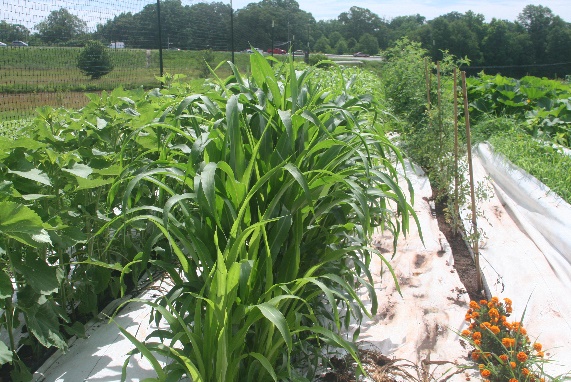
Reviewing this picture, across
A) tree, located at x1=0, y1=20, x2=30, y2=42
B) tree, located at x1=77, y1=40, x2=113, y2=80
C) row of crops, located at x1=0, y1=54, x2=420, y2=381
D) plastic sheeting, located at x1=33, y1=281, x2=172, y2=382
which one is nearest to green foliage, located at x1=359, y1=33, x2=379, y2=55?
tree, located at x1=77, y1=40, x2=113, y2=80

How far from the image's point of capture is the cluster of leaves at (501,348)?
1.71 metres

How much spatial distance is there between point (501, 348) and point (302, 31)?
60.2 feet

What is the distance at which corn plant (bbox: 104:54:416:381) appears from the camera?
1.34 m

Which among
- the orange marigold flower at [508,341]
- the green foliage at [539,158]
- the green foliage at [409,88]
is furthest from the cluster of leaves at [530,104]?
the orange marigold flower at [508,341]

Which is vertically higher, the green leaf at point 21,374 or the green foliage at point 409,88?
the green foliage at point 409,88

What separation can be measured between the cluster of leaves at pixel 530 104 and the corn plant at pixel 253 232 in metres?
4.55

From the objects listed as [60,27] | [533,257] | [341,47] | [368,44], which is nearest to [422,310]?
[533,257]

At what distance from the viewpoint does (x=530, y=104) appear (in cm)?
734

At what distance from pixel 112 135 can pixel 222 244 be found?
34.1 inches

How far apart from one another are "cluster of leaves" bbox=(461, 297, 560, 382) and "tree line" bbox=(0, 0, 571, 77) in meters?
1.30

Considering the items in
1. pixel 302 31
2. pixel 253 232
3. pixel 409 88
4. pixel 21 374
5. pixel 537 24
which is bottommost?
pixel 21 374

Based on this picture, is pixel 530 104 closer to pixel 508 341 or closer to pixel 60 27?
pixel 60 27

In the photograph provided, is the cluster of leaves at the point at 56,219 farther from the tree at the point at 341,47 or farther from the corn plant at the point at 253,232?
the tree at the point at 341,47

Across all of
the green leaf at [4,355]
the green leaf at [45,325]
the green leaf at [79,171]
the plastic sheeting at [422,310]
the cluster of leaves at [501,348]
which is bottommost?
the plastic sheeting at [422,310]
